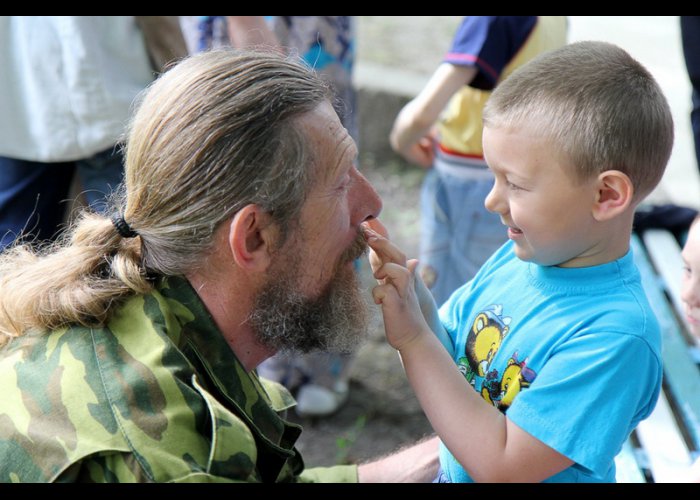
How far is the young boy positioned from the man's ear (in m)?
0.25

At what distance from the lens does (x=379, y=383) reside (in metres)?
4.22

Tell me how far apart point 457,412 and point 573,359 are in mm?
246

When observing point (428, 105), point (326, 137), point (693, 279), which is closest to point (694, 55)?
point (428, 105)

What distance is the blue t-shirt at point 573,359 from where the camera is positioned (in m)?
1.66

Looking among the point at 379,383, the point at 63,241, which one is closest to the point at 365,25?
the point at 379,383

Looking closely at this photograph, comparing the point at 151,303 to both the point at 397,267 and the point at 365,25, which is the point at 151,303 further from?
the point at 365,25

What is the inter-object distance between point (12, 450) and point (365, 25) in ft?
22.5

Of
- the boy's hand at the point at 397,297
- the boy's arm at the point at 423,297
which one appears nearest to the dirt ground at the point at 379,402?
the boy's arm at the point at 423,297

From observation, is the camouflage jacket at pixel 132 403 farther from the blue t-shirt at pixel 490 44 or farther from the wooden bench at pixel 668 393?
the blue t-shirt at pixel 490 44

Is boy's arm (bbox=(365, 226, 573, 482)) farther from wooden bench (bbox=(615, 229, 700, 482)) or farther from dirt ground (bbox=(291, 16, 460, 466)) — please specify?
dirt ground (bbox=(291, 16, 460, 466))

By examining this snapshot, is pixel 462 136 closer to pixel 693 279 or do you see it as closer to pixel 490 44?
pixel 490 44

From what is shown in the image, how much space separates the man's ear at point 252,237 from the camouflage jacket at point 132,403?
0.43 ft

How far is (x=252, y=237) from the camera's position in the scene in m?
1.85

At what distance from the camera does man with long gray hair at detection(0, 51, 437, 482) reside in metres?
1.63
